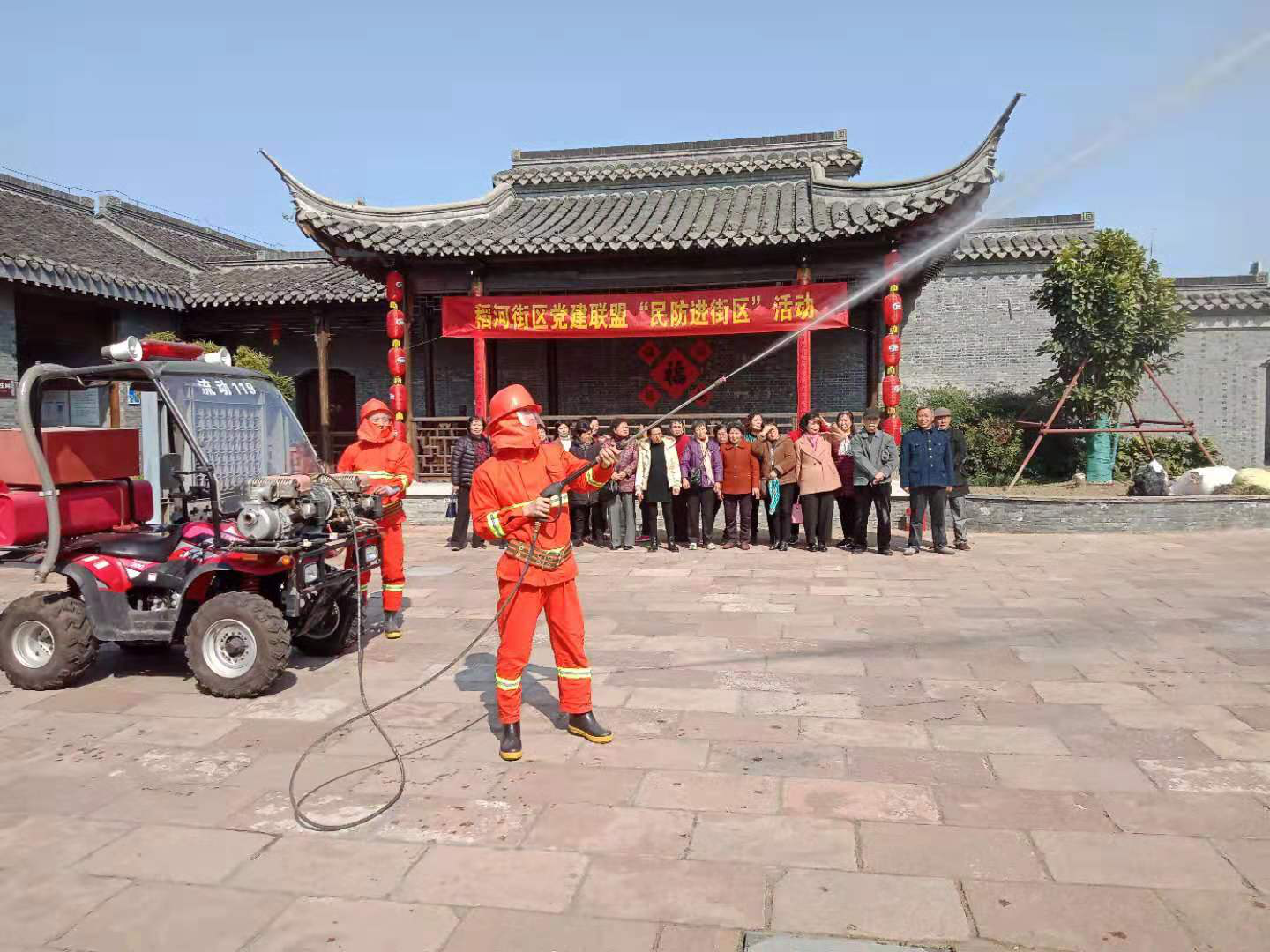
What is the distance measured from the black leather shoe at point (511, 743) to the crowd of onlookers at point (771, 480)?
19.7 feet

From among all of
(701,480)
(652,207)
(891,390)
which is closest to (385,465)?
(701,480)

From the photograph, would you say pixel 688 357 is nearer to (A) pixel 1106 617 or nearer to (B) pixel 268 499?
(A) pixel 1106 617

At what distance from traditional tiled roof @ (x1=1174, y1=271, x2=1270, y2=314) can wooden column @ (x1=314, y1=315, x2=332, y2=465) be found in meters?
15.5

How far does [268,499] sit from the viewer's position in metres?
5.26

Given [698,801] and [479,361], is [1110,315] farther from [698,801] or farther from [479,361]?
[698,801]

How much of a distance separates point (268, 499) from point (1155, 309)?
1307 cm

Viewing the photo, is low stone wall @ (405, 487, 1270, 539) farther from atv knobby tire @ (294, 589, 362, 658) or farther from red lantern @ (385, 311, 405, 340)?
red lantern @ (385, 311, 405, 340)

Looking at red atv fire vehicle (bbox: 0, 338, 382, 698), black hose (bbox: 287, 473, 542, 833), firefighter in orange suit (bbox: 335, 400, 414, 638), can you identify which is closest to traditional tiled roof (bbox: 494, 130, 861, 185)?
firefighter in orange suit (bbox: 335, 400, 414, 638)

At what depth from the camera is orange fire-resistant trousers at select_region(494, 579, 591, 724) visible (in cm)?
433

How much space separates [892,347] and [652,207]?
5.02 m

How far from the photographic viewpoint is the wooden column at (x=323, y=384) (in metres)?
15.9

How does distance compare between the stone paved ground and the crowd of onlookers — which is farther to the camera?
the crowd of onlookers

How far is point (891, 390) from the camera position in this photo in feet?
41.1

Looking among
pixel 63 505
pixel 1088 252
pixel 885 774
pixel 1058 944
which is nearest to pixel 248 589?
pixel 63 505
